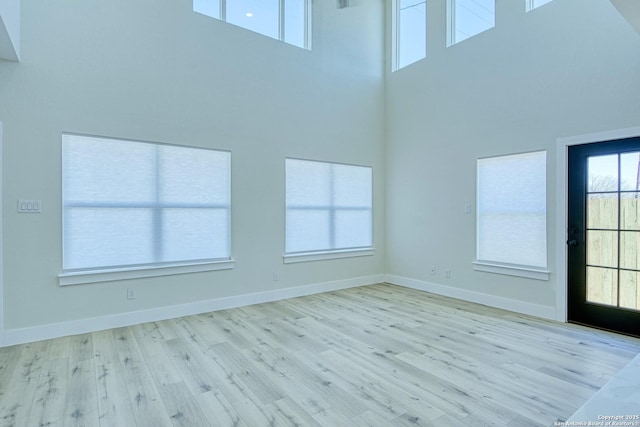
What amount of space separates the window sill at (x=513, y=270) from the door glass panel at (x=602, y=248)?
477 millimetres

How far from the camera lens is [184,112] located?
4.12m

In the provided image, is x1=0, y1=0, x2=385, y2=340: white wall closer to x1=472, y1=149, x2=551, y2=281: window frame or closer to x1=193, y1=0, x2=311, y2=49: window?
x1=193, y1=0, x2=311, y2=49: window

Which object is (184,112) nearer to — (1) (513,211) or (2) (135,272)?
(2) (135,272)

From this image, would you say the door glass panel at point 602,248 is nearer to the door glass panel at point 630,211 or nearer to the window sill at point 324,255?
the door glass panel at point 630,211

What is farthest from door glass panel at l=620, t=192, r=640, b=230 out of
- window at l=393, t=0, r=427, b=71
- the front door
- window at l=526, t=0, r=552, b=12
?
window at l=393, t=0, r=427, b=71

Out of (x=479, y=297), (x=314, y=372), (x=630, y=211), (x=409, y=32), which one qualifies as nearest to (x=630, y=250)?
(x=630, y=211)

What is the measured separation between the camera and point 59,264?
11.2ft

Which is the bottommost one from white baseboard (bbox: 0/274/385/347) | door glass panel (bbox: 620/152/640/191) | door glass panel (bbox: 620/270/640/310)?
white baseboard (bbox: 0/274/385/347)

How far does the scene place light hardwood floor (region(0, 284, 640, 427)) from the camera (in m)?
2.09

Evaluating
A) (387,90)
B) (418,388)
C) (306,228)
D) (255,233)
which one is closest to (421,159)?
(387,90)

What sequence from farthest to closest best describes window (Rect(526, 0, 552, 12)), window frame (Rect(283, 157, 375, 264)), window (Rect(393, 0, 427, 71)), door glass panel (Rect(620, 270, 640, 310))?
1. window (Rect(393, 0, 427, 71))
2. window frame (Rect(283, 157, 375, 264))
3. window (Rect(526, 0, 552, 12))
4. door glass panel (Rect(620, 270, 640, 310))

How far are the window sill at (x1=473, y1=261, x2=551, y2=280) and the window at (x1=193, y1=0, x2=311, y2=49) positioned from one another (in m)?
4.31

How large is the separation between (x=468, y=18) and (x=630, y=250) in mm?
3813

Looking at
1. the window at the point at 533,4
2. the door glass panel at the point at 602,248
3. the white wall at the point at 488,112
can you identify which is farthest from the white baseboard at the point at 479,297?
the window at the point at 533,4
